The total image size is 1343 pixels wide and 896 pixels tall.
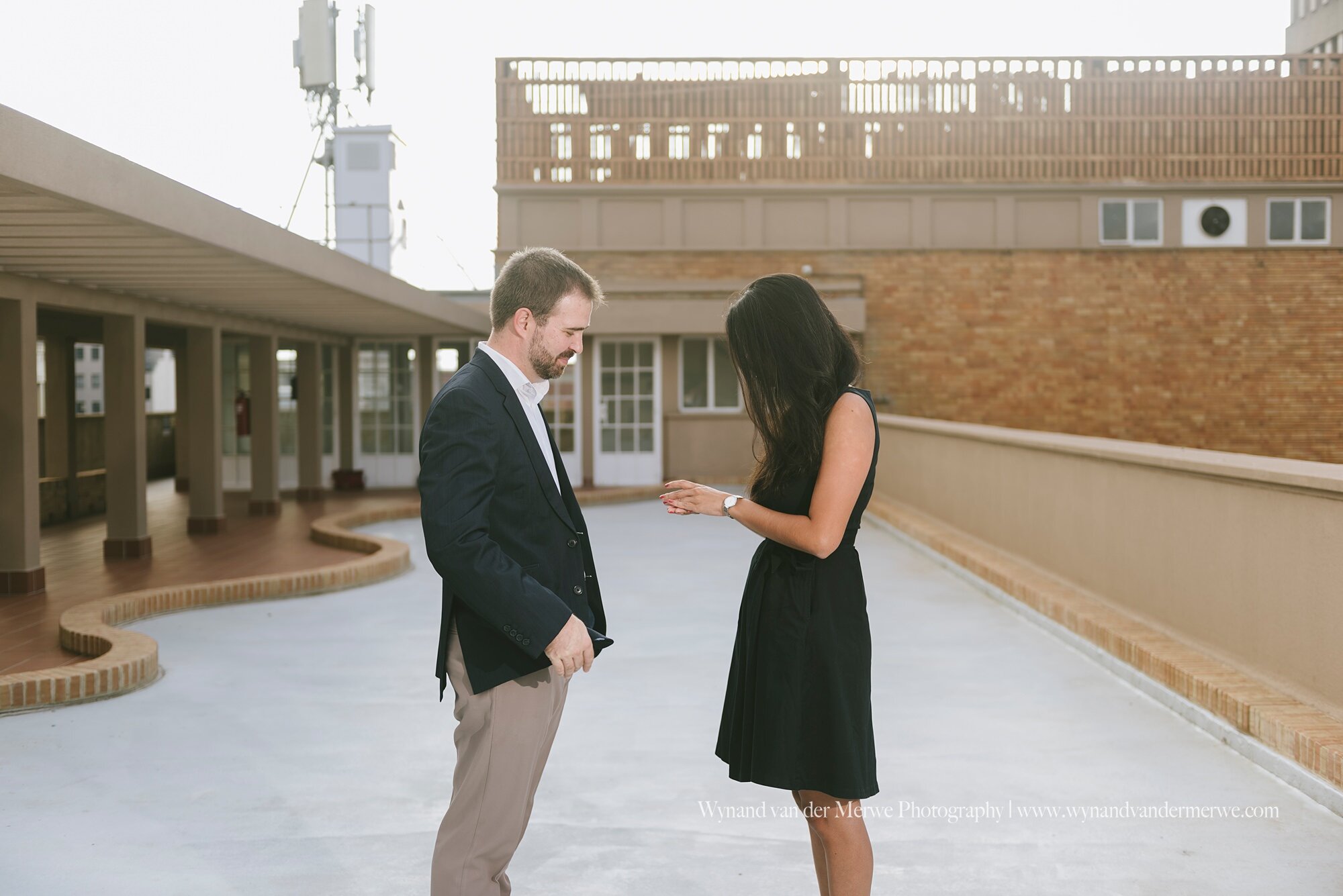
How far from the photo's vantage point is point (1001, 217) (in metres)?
22.1

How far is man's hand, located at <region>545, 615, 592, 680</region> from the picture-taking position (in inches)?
93.1

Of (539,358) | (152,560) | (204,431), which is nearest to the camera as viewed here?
(539,358)

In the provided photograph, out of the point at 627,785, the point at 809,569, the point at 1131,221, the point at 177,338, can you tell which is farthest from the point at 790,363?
the point at 1131,221

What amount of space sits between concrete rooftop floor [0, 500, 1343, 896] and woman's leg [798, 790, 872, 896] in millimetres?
877

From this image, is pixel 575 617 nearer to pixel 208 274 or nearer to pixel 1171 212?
pixel 208 274

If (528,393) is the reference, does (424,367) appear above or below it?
above

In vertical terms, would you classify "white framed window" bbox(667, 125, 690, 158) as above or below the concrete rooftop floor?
above

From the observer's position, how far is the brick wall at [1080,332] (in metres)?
21.9

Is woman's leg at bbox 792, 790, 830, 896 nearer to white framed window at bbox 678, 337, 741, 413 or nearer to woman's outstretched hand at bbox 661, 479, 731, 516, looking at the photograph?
woman's outstretched hand at bbox 661, 479, 731, 516

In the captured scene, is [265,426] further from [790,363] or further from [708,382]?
[790,363]

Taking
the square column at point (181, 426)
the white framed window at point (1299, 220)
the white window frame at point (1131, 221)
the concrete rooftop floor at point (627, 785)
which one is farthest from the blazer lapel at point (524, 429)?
the white framed window at point (1299, 220)

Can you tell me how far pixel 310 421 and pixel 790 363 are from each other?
50.0 feet

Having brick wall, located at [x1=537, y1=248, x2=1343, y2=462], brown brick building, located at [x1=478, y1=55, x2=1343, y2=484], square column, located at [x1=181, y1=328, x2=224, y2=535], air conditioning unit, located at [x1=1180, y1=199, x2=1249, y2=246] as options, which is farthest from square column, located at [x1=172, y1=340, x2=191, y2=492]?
air conditioning unit, located at [x1=1180, y1=199, x2=1249, y2=246]

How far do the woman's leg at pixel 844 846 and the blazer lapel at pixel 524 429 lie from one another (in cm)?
87
